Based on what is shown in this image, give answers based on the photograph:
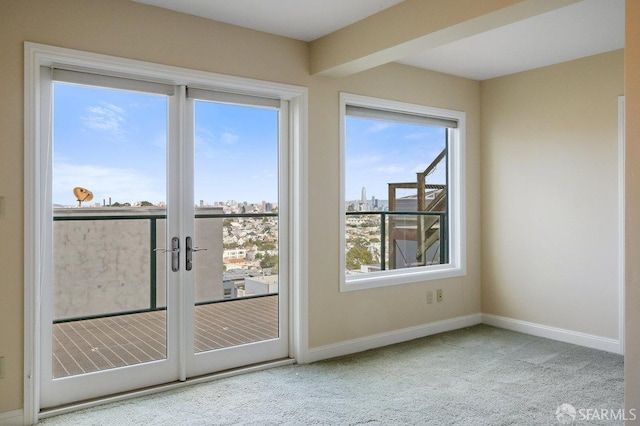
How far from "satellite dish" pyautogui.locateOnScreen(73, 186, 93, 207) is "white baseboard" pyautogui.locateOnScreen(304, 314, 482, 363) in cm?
204

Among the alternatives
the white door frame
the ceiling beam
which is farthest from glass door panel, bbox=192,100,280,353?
the ceiling beam

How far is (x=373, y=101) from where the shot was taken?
439cm

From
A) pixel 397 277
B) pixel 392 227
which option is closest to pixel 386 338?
pixel 397 277

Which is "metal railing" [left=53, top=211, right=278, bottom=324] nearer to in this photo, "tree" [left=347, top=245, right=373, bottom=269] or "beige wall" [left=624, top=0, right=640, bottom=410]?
"tree" [left=347, top=245, right=373, bottom=269]

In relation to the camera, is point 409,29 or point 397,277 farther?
point 397,277

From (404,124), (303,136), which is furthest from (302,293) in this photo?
(404,124)

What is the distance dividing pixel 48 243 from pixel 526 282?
422 cm

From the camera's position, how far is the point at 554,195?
4.66m

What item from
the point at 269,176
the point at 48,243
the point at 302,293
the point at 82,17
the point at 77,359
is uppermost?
the point at 82,17

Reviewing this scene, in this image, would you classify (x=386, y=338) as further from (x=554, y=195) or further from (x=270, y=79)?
(x=270, y=79)

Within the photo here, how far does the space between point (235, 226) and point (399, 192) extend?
5.96 ft

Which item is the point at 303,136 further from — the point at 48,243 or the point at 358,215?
the point at 48,243

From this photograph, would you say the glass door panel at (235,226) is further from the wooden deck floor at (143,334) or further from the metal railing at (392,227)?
the metal railing at (392,227)

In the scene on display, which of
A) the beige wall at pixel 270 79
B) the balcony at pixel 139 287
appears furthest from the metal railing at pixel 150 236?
the beige wall at pixel 270 79
